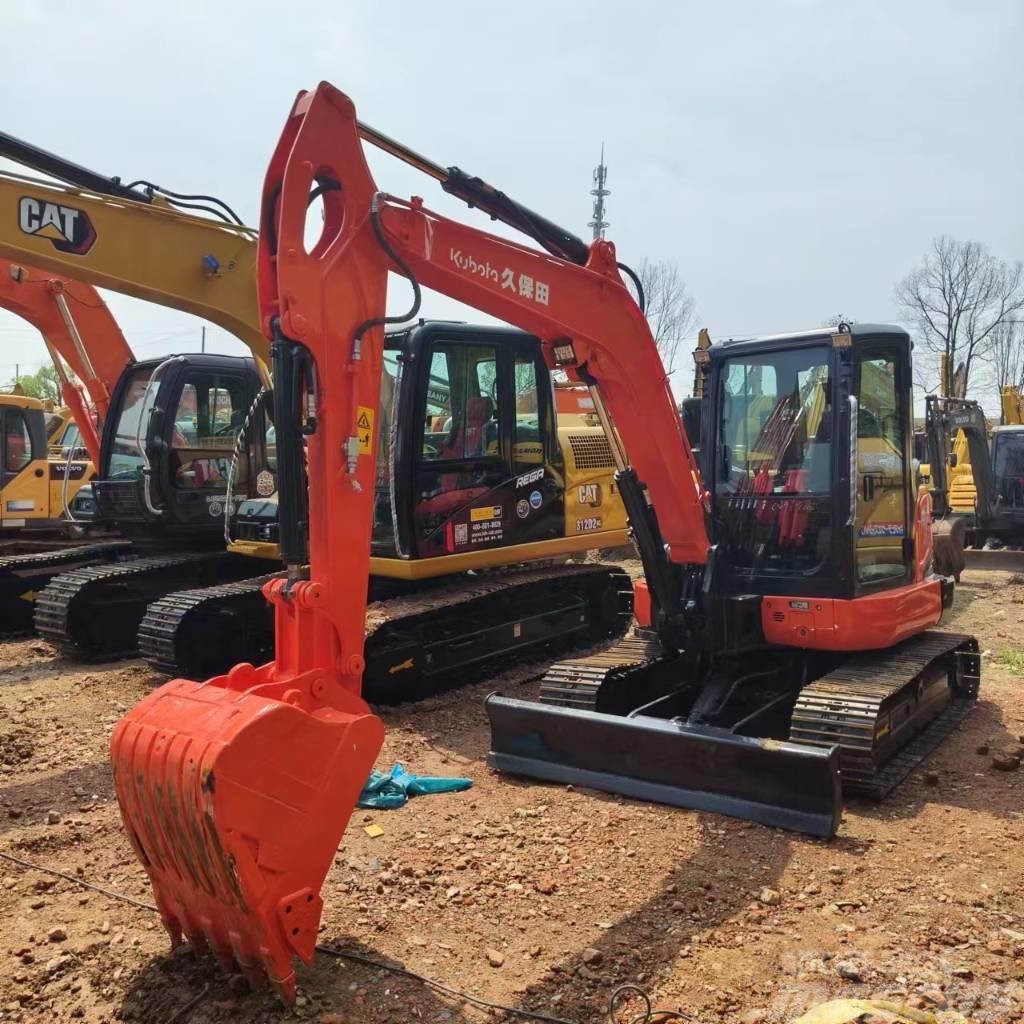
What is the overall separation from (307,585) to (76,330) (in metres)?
7.18

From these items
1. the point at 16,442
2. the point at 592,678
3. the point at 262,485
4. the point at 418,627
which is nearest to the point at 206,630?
the point at 262,485

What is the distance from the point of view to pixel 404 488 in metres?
7.27

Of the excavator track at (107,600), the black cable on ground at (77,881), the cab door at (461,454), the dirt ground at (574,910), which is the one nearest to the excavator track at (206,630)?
the excavator track at (107,600)

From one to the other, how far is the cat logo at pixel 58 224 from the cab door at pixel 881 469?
493cm

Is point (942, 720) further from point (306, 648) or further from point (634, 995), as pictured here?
point (306, 648)

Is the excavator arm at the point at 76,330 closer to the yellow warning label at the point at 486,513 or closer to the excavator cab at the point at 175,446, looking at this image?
the excavator cab at the point at 175,446

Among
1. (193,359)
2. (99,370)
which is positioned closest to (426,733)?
(193,359)

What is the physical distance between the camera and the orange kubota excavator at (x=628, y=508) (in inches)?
127

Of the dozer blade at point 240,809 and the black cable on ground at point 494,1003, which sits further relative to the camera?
the black cable on ground at point 494,1003

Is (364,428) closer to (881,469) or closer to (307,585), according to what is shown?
(307,585)

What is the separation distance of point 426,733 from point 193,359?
4558 millimetres

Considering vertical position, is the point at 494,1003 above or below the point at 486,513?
below

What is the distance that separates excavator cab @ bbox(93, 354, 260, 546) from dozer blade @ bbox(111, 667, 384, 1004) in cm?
592

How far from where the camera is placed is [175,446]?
9.21 m
